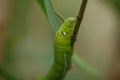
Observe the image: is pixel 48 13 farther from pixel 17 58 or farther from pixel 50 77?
pixel 17 58

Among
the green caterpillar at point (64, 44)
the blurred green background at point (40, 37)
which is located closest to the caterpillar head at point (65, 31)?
the green caterpillar at point (64, 44)

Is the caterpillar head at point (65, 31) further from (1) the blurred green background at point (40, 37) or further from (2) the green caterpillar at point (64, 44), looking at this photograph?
(1) the blurred green background at point (40, 37)

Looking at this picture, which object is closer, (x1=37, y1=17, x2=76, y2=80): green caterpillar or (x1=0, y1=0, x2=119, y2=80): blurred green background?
(x1=37, y1=17, x2=76, y2=80): green caterpillar

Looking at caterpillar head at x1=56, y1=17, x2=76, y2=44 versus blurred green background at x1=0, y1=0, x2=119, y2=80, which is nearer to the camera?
caterpillar head at x1=56, y1=17, x2=76, y2=44

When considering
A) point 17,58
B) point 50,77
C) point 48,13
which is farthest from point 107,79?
point 48,13

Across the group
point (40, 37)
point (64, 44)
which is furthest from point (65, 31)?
point (40, 37)

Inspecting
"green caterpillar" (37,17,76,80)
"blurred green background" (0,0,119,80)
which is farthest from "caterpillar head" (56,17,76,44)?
"blurred green background" (0,0,119,80)

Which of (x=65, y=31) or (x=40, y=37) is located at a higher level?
(x=65, y=31)

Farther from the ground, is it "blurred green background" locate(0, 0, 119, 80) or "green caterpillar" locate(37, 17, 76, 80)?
"green caterpillar" locate(37, 17, 76, 80)

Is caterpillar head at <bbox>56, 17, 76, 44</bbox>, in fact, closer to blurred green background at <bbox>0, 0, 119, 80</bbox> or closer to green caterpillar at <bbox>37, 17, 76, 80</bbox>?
green caterpillar at <bbox>37, 17, 76, 80</bbox>

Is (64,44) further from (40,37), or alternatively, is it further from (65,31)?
(40,37)
